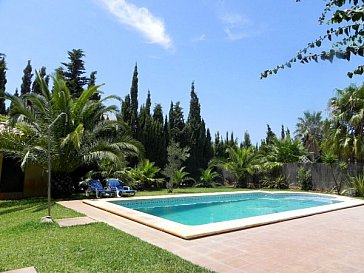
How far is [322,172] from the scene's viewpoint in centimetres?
1961

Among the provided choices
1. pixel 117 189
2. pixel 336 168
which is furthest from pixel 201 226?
pixel 336 168

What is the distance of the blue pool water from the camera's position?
39.1 feet

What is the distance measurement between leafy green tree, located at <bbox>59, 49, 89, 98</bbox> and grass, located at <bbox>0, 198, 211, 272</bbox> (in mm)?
18837

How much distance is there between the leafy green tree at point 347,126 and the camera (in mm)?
17016

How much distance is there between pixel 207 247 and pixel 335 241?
301 cm

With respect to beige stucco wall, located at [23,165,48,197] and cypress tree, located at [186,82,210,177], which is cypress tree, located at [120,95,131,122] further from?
beige stucco wall, located at [23,165,48,197]

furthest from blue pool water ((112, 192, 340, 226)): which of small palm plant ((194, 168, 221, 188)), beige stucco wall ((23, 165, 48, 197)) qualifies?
small palm plant ((194, 168, 221, 188))

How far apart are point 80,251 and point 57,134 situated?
8.96 metres

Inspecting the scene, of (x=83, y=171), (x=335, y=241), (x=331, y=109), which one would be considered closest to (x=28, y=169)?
(x=83, y=171)

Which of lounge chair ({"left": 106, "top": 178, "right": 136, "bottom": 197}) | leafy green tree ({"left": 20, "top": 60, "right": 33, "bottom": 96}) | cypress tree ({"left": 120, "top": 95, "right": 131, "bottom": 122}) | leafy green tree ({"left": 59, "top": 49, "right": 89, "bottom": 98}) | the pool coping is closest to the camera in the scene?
the pool coping

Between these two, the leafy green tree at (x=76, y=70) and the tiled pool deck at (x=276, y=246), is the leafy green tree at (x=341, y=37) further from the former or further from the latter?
the leafy green tree at (x=76, y=70)

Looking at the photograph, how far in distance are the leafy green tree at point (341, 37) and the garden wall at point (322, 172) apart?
1809cm

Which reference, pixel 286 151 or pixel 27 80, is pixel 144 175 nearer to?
pixel 286 151

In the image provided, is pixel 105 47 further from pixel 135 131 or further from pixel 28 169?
pixel 135 131
